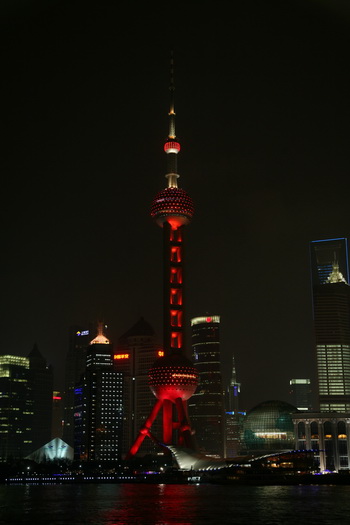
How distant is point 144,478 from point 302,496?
76131 millimetres

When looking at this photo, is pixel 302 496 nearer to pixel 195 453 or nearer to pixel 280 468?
pixel 280 468

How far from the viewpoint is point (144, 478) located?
18462cm

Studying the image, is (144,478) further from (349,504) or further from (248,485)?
(349,504)

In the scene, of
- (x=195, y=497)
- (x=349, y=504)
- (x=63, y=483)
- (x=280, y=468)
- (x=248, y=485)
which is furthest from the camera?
(x=63, y=483)

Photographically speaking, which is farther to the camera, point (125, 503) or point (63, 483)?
point (63, 483)

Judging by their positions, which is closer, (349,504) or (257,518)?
(257,518)

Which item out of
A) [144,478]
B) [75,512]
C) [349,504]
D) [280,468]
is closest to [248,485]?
[280,468]

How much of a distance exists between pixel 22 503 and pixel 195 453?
97.6 meters

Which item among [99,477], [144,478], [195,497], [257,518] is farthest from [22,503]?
[99,477]

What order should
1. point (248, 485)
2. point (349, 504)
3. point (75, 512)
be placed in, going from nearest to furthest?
point (75, 512), point (349, 504), point (248, 485)

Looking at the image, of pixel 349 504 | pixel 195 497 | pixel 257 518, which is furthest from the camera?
pixel 195 497

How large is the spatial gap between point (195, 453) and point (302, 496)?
8277 centimetres

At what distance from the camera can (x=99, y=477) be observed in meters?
199

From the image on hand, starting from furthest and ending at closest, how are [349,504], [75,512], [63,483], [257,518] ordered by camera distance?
[63,483], [349,504], [75,512], [257,518]
